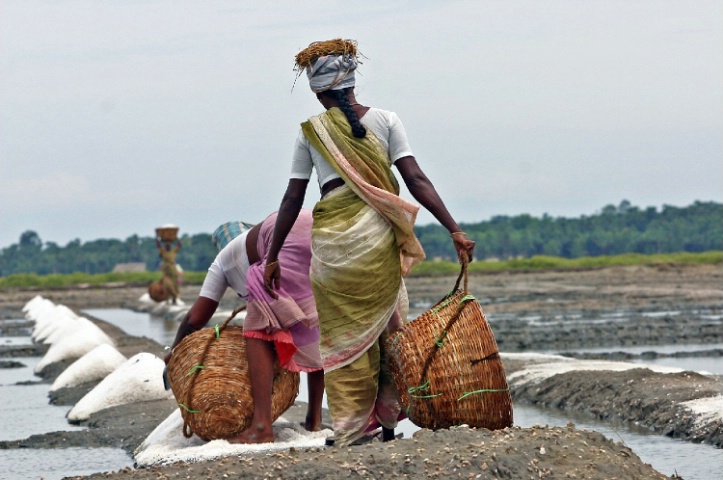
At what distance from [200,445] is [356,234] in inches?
68.9

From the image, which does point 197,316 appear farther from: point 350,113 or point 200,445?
point 350,113

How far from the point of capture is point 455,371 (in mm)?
5906

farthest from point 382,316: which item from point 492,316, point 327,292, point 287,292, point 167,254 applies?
point 167,254

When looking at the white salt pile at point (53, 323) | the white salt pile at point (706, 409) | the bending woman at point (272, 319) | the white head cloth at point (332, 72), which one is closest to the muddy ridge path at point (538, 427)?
the white salt pile at point (706, 409)

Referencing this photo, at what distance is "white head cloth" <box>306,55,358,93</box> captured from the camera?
20.8 feet

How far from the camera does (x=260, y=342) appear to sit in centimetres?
707

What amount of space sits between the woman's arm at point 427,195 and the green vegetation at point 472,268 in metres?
50.2

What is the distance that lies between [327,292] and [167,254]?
27.2m

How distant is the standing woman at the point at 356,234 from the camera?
20.1 ft

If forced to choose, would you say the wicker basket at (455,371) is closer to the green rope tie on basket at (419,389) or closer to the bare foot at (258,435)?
the green rope tie on basket at (419,389)

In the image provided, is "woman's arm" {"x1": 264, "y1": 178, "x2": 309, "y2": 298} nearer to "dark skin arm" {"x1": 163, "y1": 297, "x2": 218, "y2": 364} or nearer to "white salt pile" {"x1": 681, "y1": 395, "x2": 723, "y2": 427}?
"dark skin arm" {"x1": 163, "y1": 297, "x2": 218, "y2": 364}

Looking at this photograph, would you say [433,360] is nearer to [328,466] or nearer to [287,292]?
[328,466]

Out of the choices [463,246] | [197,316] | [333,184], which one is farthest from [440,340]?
[197,316]

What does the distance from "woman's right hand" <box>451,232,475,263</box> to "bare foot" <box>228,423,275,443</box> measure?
5.50 feet
